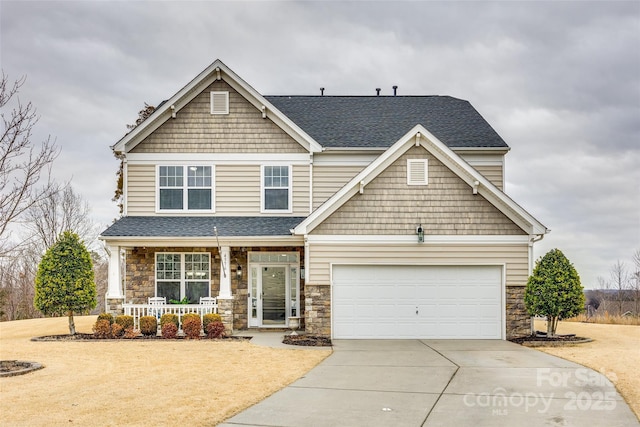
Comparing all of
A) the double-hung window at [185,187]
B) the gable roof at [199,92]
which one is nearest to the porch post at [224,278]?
the double-hung window at [185,187]

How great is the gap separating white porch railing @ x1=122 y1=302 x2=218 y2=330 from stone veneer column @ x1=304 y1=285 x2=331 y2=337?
2877 mm

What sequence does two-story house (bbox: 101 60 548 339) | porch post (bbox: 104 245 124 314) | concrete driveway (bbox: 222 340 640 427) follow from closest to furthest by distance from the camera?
concrete driveway (bbox: 222 340 640 427), two-story house (bbox: 101 60 548 339), porch post (bbox: 104 245 124 314)

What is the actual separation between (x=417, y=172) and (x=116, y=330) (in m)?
9.50

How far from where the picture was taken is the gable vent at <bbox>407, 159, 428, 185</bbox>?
17078 mm

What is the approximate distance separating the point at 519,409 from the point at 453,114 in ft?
50.5

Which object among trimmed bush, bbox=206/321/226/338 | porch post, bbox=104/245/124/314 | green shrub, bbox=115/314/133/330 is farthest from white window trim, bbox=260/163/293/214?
green shrub, bbox=115/314/133/330

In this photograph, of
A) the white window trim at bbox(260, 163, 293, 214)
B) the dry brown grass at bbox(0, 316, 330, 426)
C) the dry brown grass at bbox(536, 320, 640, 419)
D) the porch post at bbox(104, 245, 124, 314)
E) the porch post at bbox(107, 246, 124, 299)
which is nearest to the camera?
the dry brown grass at bbox(0, 316, 330, 426)

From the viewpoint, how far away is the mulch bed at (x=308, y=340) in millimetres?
15516

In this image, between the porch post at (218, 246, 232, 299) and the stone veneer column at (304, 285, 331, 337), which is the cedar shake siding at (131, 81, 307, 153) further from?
the stone veneer column at (304, 285, 331, 337)

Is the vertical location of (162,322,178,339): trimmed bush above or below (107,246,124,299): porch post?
below

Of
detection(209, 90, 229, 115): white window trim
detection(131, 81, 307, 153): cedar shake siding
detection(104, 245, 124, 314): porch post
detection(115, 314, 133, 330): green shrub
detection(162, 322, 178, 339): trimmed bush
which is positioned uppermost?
detection(209, 90, 229, 115): white window trim

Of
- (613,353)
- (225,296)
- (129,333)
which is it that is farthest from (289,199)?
(613,353)

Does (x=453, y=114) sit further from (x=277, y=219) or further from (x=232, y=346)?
(x=232, y=346)

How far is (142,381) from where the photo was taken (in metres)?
10.5
